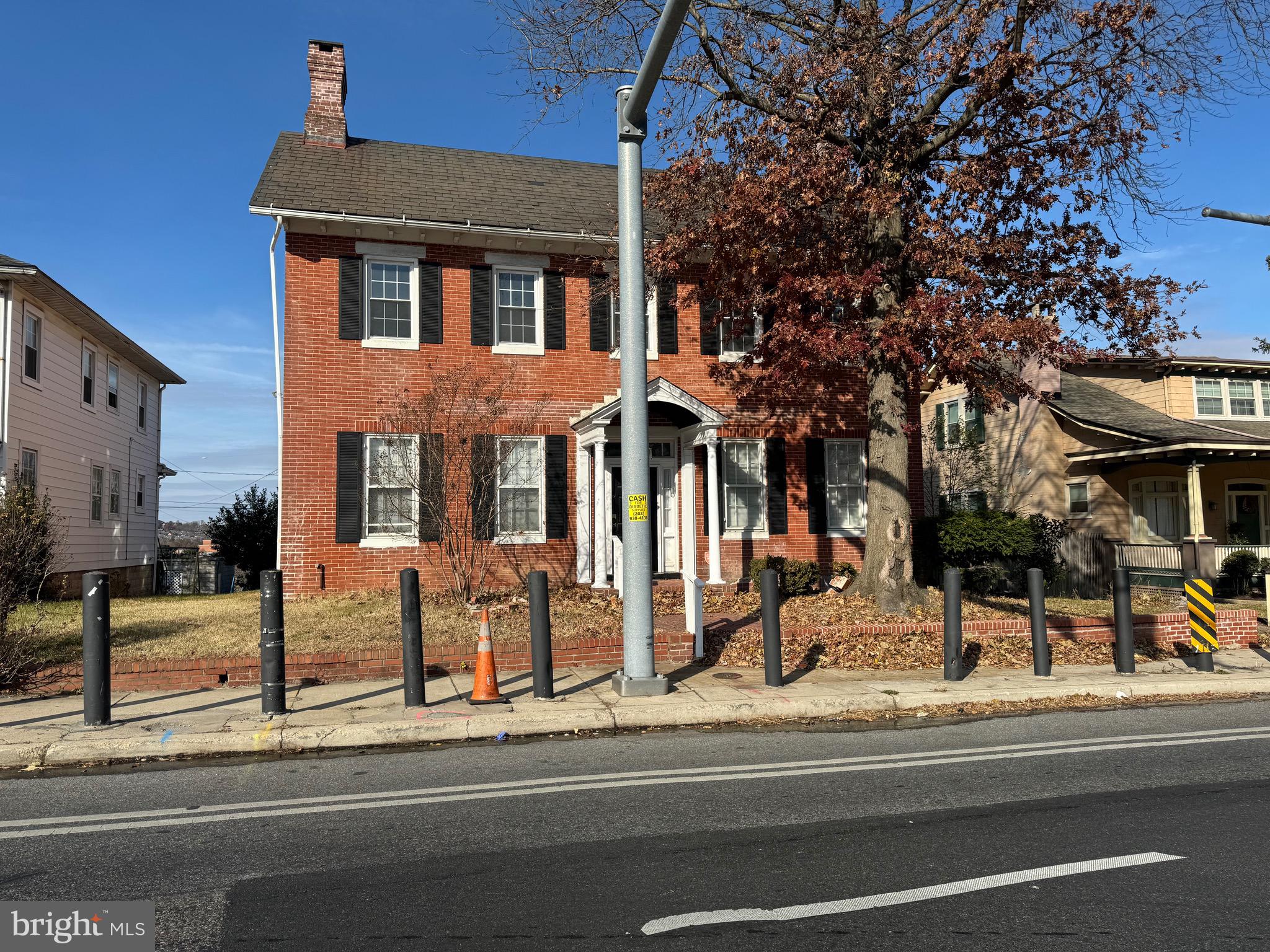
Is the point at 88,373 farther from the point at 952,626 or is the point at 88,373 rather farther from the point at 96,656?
the point at 952,626

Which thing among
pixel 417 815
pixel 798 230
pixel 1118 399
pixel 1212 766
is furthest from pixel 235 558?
pixel 1118 399

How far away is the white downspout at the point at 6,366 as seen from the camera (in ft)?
55.1

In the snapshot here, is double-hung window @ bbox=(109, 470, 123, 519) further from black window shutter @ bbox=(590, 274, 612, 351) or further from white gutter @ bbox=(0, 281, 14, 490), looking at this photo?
black window shutter @ bbox=(590, 274, 612, 351)

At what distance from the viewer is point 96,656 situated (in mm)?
7359

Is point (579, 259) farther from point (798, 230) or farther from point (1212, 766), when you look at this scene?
point (1212, 766)

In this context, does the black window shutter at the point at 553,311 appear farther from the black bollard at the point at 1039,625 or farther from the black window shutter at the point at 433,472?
the black bollard at the point at 1039,625

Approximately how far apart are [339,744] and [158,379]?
2495cm

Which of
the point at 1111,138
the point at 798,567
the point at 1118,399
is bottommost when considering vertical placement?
the point at 798,567

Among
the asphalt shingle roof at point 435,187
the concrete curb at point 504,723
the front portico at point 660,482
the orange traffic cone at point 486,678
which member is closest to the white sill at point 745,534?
the front portico at point 660,482

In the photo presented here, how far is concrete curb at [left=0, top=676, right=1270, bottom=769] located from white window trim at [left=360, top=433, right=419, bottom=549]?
23.5 feet

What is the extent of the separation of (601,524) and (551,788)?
871 centimetres

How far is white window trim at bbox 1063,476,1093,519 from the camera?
24.1 m

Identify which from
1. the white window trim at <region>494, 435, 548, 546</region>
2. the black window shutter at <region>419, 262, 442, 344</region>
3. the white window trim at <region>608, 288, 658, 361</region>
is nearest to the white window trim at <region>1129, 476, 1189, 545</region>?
the white window trim at <region>608, 288, 658, 361</region>

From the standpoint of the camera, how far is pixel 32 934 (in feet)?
12.2
